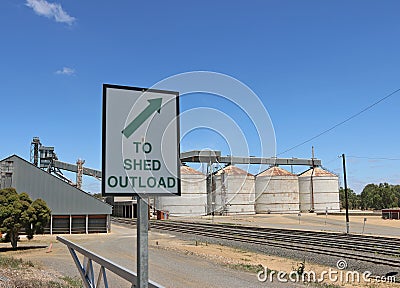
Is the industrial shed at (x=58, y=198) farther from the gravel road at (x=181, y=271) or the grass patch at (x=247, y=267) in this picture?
the grass patch at (x=247, y=267)

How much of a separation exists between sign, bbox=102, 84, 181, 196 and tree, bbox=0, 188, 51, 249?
93.4 feet

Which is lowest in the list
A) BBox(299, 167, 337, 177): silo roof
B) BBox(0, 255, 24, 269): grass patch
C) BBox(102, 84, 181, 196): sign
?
BBox(0, 255, 24, 269): grass patch

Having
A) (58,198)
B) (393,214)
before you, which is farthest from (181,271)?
(393,214)

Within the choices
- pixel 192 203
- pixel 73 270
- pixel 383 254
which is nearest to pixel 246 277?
pixel 73 270

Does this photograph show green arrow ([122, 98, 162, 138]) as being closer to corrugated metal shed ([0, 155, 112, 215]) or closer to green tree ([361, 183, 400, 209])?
corrugated metal shed ([0, 155, 112, 215])

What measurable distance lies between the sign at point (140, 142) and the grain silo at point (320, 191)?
102049 millimetres

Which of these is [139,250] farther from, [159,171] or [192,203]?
[192,203]

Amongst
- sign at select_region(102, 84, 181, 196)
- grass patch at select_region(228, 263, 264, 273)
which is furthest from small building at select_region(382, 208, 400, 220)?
sign at select_region(102, 84, 181, 196)

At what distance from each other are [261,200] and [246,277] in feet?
263

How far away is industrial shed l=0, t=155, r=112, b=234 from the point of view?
4550 centimetres

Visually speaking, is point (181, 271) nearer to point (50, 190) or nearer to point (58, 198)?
point (58, 198)

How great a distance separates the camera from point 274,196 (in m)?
97.5

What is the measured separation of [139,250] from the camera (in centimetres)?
312

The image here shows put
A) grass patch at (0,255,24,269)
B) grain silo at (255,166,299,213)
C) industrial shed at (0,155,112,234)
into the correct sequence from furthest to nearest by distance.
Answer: grain silo at (255,166,299,213) → industrial shed at (0,155,112,234) → grass patch at (0,255,24,269)
